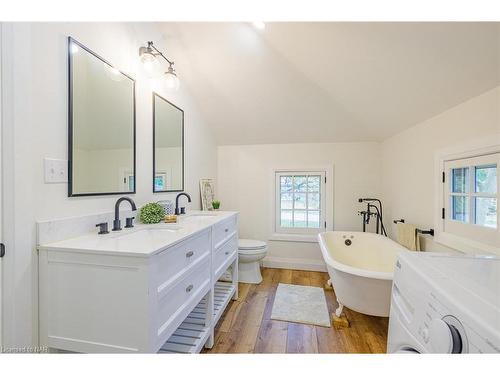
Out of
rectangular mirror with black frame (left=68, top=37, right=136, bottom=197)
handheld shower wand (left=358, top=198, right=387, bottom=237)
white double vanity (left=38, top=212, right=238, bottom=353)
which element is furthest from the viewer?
handheld shower wand (left=358, top=198, right=387, bottom=237)

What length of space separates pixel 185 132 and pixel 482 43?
2.30 meters

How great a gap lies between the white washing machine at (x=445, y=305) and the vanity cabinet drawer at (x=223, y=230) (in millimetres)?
1192

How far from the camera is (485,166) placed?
1468 millimetres

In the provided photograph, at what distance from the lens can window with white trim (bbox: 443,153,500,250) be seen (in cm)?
139

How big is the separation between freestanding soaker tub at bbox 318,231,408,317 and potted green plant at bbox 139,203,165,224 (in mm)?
1395

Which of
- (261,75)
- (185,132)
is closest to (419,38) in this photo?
(261,75)

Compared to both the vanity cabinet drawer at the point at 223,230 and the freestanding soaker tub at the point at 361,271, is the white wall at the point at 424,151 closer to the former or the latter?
the freestanding soaker tub at the point at 361,271

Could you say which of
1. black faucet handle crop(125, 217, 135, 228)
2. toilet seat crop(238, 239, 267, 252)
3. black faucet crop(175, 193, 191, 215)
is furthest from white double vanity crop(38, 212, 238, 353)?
toilet seat crop(238, 239, 267, 252)

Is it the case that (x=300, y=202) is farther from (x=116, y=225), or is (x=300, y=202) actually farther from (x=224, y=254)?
(x=116, y=225)

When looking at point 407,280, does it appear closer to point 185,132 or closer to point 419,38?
point 419,38

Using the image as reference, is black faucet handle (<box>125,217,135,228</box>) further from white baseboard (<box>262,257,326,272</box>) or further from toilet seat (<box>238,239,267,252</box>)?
white baseboard (<box>262,257,326,272</box>)

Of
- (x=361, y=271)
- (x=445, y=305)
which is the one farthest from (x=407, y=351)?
(x=361, y=271)

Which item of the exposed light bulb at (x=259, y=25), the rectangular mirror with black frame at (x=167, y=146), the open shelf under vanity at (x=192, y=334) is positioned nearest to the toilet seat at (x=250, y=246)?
the open shelf under vanity at (x=192, y=334)

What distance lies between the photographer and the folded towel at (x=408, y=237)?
2020 mm
